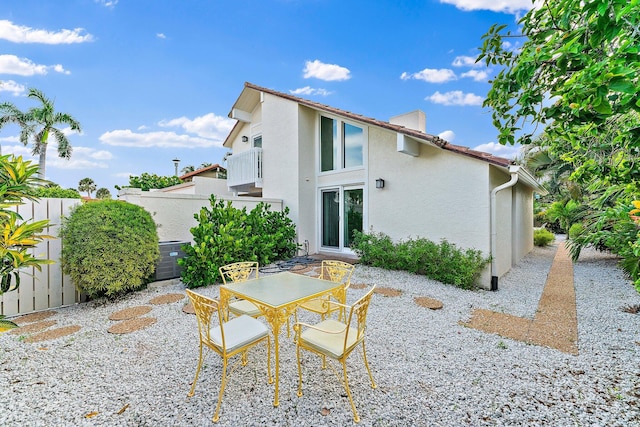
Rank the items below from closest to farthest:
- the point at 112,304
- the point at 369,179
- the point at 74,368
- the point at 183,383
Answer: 1. the point at 183,383
2. the point at 74,368
3. the point at 112,304
4. the point at 369,179

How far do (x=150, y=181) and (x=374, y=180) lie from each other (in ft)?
82.1

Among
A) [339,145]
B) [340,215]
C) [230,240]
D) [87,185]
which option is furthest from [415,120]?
[87,185]

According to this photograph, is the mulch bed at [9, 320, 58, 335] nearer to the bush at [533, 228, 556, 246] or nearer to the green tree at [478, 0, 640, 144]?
the green tree at [478, 0, 640, 144]

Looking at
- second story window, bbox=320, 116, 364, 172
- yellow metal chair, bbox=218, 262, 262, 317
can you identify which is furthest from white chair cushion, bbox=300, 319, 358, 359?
second story window, bbox=320, 116, 364, 172

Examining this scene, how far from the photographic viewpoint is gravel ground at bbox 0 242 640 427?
2.71 meters

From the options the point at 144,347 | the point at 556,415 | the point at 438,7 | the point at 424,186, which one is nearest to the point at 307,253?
the point at 424,186

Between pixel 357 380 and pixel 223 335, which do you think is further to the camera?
pixel 357 380

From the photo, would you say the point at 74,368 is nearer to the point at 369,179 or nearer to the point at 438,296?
the point at 438,296

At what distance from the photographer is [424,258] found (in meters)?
7.86

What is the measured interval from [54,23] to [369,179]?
11.4m

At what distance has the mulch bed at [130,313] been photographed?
206 inches

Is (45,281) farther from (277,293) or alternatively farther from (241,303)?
(277,293)

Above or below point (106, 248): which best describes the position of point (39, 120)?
above

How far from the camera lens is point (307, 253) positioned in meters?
11.2
